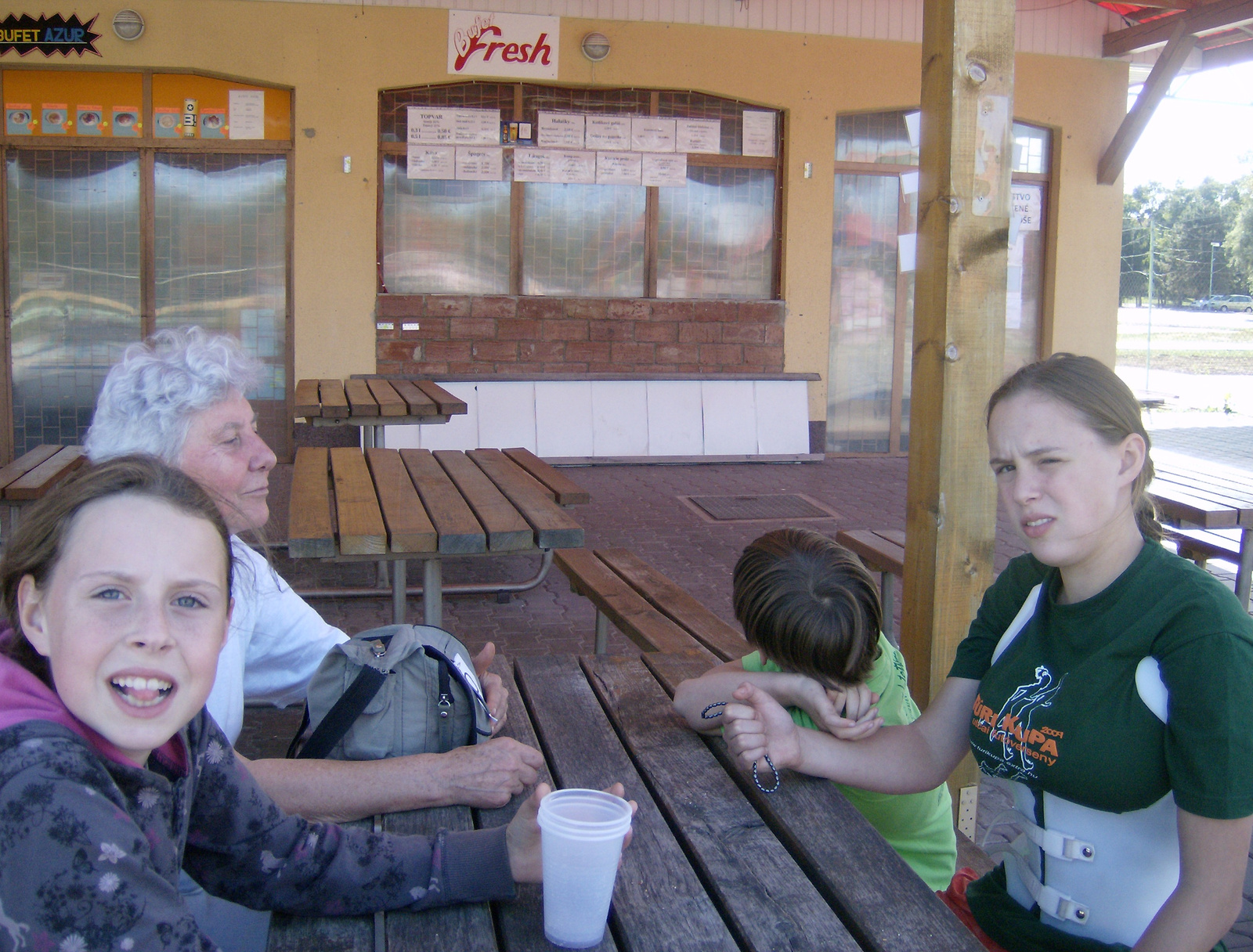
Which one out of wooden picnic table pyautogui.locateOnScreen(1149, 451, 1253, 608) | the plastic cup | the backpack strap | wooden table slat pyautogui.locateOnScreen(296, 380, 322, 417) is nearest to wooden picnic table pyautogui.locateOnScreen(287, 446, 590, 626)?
wooden table slat pyautogui.locateOnScreen(296, 380, 322, 417)

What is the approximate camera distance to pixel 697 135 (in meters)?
9.45

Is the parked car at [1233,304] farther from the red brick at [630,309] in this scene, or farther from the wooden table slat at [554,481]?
the wooden table slat at [554,481]

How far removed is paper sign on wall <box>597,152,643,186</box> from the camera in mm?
9297

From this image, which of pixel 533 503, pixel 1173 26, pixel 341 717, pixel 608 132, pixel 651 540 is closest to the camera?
pixel 341 717

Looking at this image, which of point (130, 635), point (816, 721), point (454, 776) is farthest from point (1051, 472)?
point (130, 635)

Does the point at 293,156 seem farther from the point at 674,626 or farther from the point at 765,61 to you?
the point at 674,626

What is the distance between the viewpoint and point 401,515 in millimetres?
3432

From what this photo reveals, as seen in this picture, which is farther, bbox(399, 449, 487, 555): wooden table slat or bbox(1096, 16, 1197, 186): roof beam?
bbox(1096, 16, 1197, 186): roof beam

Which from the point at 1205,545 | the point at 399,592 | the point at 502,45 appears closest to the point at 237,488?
the point at 399,592

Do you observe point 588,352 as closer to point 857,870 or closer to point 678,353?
point 678,353

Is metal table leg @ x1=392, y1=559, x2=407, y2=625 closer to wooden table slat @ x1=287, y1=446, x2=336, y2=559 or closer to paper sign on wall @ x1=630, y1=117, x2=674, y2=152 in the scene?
wooden table slat @ x1=287, y1=446, x2=336, y2=559

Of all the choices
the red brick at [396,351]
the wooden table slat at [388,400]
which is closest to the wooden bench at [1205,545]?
the wooden table slat at [388,400]

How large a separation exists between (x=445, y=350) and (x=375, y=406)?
3.72 meters

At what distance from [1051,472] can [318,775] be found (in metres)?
1.21
